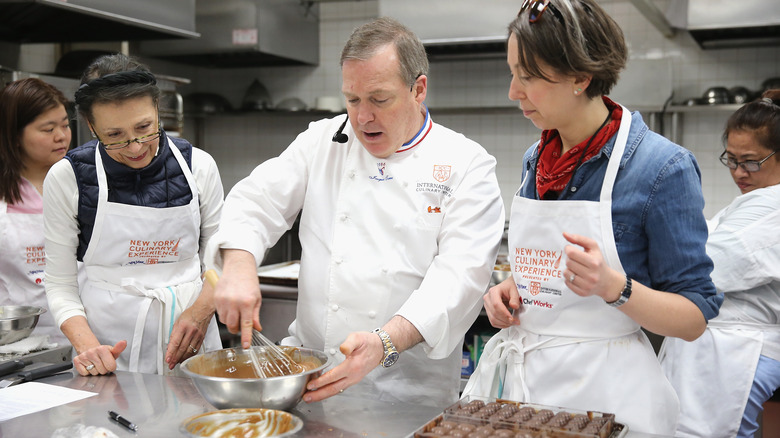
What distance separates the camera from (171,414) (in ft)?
4.80

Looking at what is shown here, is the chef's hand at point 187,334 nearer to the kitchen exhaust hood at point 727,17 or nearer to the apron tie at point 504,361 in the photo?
the apron tie at point 504,361

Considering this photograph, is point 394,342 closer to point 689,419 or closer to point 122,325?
point 122,325

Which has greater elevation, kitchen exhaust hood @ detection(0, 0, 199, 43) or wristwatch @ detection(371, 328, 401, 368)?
kitchen exhaust hood @ detection(0, 0, 199, 43)

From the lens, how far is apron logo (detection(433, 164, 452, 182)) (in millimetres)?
1796

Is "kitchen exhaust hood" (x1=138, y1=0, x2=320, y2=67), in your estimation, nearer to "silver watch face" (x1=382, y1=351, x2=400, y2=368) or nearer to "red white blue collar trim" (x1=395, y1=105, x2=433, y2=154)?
"red white blue collar trim" (x1=395, y1=105, x2=433, y2=154)

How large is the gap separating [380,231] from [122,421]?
746mm

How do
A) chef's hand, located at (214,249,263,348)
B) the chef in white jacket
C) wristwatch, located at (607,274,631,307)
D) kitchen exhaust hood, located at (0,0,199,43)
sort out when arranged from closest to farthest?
wristwatch, located at (607,274,631,307), chef's hand, located at (214,249,263,348), the chef in white jacket, kitchen exhaust hood, located at (0,0,199,43)

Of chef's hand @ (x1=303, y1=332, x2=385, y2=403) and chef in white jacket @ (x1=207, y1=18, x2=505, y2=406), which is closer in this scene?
chef's hand @ (x1=303, y1=332, x2=385, y2=403)

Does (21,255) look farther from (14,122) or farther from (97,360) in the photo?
(97,360)

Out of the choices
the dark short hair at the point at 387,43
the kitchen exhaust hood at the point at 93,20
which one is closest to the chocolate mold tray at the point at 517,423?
the dark short hair at the point at 387,43

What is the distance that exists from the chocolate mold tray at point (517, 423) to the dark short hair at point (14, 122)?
2.16 m

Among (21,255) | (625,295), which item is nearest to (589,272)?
(625,295)

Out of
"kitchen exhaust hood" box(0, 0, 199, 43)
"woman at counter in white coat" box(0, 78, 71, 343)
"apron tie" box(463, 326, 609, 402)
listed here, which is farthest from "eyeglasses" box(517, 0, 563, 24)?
"kitchen exhaust hood" box(0, 0, 199, 43)

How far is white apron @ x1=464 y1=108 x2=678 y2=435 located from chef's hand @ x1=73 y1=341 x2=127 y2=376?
39.0 inches
